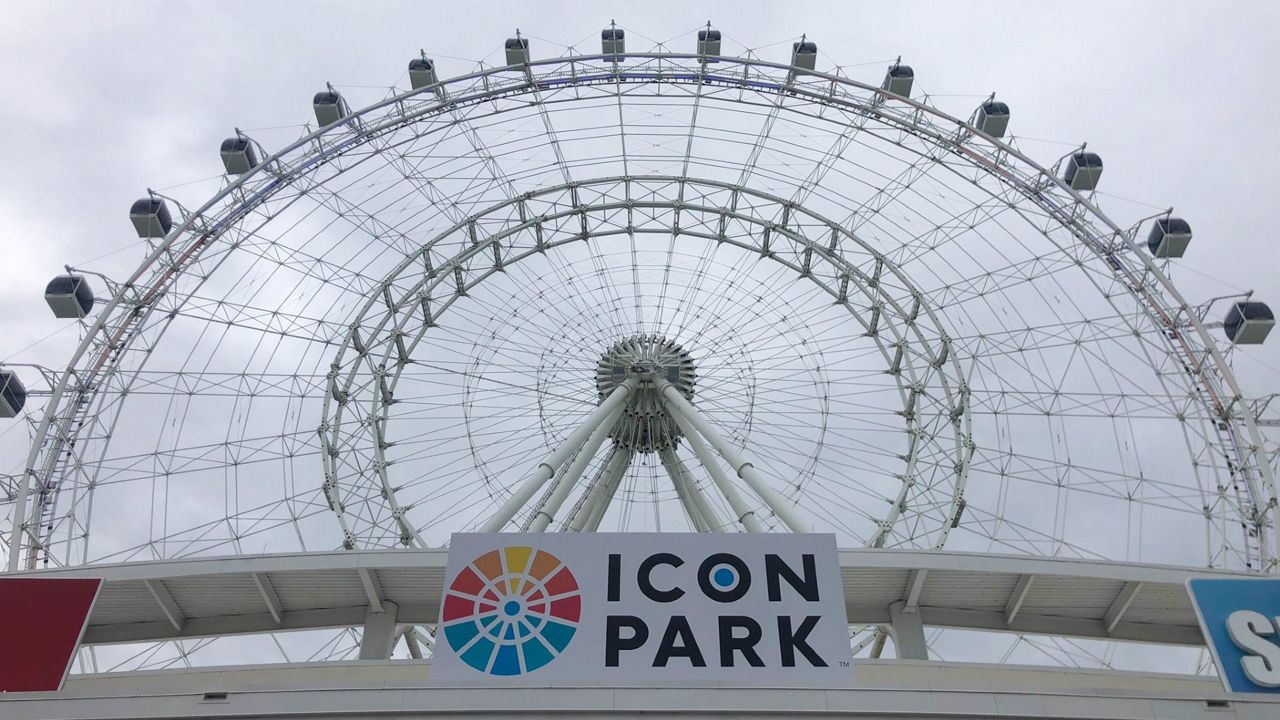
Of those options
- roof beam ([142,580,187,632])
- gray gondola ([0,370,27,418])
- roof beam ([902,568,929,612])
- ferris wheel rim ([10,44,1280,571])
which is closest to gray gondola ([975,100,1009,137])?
ferris wheel rim ([10,44,1280,571])

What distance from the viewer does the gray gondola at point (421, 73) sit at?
39.4 metres

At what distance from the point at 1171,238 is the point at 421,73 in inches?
1153

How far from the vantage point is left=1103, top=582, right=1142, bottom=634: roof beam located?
2626 cm

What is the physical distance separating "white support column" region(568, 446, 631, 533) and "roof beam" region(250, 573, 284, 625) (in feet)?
38.2

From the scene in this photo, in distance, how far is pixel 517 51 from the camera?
129 feet

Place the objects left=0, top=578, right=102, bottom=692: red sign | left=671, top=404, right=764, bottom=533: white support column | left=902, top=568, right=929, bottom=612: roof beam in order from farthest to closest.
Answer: left=671, top=404, right=764, bottom=533: white support column → left=902, top=568, right=929, bottom=612: roof beam → left=0, top=578, right=102, bottom=692: red sign

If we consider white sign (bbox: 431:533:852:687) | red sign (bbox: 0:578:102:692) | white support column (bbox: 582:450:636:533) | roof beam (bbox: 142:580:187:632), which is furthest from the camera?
white support column (bbox: 582:450:636:533)

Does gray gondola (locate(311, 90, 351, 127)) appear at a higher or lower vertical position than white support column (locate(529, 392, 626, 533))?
higher

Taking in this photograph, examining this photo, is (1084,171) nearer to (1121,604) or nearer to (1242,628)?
(1121,604)

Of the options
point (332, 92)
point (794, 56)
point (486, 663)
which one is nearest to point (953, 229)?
point (794, 56)

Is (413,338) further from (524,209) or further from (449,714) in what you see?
(449,714)

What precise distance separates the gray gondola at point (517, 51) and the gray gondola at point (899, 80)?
14.1 metres

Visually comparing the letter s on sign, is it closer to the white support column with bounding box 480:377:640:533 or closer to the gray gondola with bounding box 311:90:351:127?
the white support column with bounding box 480:377:640:533

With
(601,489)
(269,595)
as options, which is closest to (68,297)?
(269,595)
